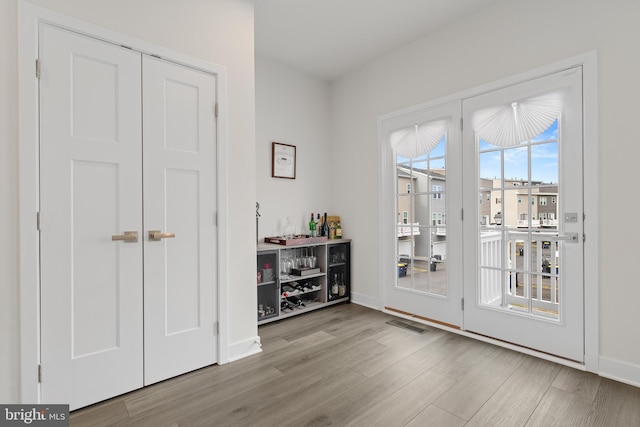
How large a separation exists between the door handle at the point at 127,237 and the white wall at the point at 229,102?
449mm

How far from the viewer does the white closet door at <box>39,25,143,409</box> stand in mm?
1729

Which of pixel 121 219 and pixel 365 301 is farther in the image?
pixel 365 301

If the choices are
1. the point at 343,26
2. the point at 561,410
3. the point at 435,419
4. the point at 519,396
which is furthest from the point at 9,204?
the point at 561,410

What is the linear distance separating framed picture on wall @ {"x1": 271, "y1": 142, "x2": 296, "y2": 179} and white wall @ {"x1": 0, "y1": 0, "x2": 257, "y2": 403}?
1.06 m

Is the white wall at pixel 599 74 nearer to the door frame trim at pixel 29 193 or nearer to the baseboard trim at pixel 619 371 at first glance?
the baseboard trim at pixel 619 371

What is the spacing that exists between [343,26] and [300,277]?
2635 millimetres

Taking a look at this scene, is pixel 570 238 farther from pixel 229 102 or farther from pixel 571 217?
pixel 229 102

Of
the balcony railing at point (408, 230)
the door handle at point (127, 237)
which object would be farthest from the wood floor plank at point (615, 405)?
the door handle at point (127, 237)

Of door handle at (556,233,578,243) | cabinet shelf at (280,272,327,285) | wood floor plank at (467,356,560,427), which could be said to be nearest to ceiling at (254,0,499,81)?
door handle at (556,233,578,243)

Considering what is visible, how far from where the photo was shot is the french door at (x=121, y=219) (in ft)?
5.73

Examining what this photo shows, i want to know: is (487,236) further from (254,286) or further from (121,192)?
(121,192)

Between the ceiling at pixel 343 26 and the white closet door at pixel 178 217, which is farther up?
the ceiling at pixel 343 26

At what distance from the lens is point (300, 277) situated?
3.49 meters

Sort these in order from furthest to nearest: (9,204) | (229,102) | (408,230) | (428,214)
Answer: (408,230) < (428,214) < (229,102) < (9,204)
